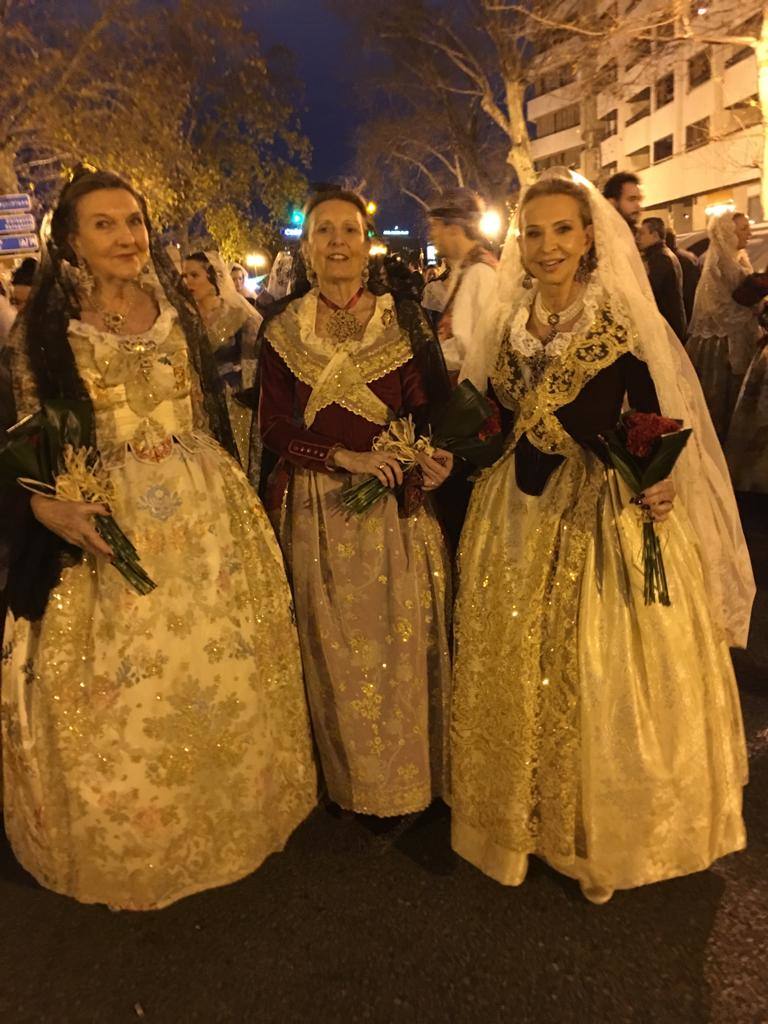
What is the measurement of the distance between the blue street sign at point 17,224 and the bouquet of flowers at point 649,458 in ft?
30.5

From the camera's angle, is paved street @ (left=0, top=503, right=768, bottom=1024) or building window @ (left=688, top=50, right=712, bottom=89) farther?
building window @ (left=688, top=50, right=712, bottom=89)

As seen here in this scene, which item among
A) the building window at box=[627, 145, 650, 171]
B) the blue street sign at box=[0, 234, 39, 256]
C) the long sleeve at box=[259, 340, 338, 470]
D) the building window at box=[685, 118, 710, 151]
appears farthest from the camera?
the building window at box=[627, 145, 650, 171]

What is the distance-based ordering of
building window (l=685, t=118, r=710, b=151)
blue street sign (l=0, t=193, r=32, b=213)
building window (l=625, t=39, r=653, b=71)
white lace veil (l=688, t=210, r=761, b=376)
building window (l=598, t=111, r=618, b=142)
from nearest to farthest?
white lace veil (l=688, t=210, r=761, b=376), blue street sign (l=0, t=193, r=32, b=213), building window (l=625, t=39, r=653, b=71), building window (l=685, t=118, r=710, b=151), building window (l=598, t=111, r=618, b=142)

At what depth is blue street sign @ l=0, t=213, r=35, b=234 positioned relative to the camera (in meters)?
9.32

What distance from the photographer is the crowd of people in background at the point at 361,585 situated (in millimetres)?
2291

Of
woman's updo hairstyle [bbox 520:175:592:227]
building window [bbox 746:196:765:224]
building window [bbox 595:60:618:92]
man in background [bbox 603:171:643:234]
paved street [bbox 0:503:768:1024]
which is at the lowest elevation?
paved street [bbox 0:503:768:1024]

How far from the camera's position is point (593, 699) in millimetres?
2254

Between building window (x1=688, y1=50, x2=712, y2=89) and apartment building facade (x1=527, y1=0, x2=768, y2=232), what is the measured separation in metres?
0.03

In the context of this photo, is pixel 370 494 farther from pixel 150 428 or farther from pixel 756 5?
pixel 756 5

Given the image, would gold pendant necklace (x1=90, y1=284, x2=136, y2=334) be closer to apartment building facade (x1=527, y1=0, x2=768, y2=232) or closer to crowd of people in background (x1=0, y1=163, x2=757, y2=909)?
crowd of people in background (x1=0, y1=163, x2=757, y2=909)

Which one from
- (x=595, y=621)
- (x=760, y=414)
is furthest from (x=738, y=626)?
(x=760, y=414)

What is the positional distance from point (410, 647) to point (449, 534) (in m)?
0.47

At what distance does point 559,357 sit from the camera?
2.36 m

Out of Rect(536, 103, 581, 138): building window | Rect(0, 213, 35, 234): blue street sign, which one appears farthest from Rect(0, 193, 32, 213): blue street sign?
Rect(536, 103, 581, 138): building window
